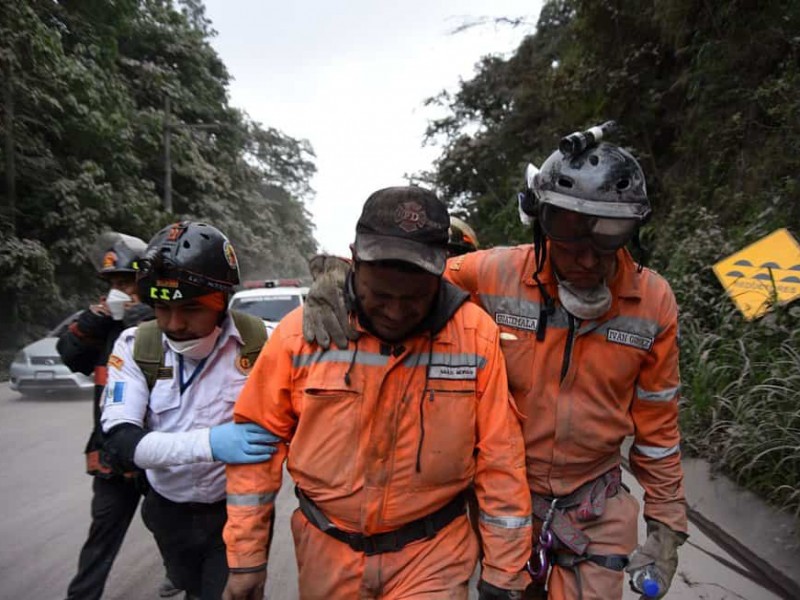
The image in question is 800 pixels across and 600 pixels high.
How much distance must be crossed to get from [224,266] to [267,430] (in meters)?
0.77

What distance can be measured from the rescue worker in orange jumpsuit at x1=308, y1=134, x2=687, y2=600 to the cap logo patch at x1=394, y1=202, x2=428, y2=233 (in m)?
0.44

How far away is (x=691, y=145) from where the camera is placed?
30.7 ft

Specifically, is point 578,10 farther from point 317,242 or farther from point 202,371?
point 317,242

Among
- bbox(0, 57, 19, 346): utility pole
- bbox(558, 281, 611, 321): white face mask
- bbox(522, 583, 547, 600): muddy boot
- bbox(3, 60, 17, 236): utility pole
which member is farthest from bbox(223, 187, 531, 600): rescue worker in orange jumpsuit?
bbox(3, 60, 17, 236): utility pole

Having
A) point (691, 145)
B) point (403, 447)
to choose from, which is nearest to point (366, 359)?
point (403, 447)

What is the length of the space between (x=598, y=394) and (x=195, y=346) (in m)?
1.53

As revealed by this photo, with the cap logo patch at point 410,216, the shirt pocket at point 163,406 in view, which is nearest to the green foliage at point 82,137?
the shirt pocket at point 163,406

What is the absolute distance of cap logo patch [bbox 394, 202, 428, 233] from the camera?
1659 mm

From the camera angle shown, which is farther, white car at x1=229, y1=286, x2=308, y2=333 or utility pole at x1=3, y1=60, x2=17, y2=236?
utility pole at x1=3, y1=60, x2=17, y2=236

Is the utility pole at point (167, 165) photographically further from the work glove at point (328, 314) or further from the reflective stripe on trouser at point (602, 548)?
the reflective stripe on trouser at point (602, 548)

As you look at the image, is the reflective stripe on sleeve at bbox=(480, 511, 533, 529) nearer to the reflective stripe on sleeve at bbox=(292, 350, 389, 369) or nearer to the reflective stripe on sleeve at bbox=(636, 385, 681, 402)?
the reflective stripe on sleeve at bbox=(292, 350, 389, 369)


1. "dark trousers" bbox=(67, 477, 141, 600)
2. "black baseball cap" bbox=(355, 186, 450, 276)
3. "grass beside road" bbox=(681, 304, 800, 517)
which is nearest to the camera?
"black baseball cap" bbox=(355, 186, 450, 276)

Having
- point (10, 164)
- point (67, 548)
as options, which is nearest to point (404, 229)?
point (67, 548)

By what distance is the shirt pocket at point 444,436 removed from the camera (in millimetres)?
1758
